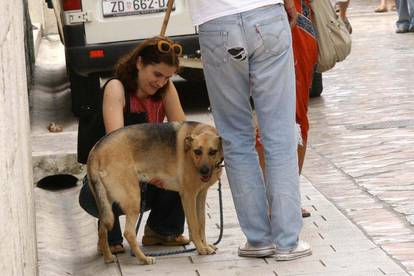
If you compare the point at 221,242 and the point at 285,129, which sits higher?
the point at 285,129

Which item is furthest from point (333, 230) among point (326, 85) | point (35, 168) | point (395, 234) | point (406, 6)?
point (406, 6)

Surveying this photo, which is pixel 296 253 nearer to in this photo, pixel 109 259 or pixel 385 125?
pixel 109 259

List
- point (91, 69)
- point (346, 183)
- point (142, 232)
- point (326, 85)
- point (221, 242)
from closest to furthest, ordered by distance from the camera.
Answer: point (221, 242), point (142, 232), point (346, 183), point (91, 69), point (326, 85)

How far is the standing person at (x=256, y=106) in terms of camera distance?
5.22m

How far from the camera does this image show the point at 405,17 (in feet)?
57.4

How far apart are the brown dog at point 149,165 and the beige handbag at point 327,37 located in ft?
2.72

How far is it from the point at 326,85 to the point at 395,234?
6.65 meters

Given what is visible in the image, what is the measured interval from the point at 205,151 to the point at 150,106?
0.63 metres

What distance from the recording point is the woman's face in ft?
18.6

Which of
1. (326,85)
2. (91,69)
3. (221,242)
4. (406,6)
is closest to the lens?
(221,242)

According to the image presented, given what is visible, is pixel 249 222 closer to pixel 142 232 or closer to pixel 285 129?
pixel 285 129

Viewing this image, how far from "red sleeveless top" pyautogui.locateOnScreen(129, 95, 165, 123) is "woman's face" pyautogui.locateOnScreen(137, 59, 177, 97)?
96 mm

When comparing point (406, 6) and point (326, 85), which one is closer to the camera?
point (326, 85)

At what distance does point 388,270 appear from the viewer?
5254mm
